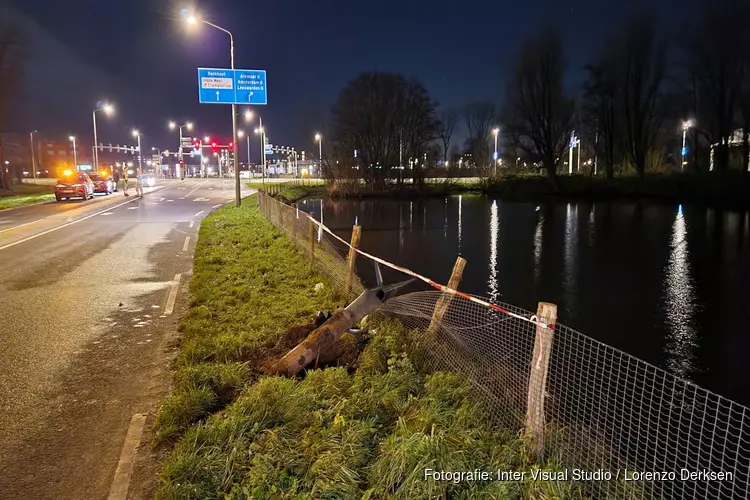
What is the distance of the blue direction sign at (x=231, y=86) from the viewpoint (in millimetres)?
26453

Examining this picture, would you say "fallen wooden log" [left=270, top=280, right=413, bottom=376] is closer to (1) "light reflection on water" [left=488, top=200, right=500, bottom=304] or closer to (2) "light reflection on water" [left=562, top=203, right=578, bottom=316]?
(1) "light reflection on water" [left=488, top=200, right=500, bottom=304]

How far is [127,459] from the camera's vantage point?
433cm

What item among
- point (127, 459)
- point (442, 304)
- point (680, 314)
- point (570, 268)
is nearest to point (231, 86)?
point (570, 268)

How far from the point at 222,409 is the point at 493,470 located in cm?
252

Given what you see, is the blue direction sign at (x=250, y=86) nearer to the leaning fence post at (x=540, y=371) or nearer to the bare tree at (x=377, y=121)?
the leaning fence post at (x=540, y=371)

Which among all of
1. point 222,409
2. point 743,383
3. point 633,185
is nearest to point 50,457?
point 222,409

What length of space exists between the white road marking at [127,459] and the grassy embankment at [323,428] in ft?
0.68

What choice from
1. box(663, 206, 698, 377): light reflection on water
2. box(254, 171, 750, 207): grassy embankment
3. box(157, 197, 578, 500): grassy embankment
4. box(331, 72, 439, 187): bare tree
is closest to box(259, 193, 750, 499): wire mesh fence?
box(157, 197, 578, 500): grassy embankment

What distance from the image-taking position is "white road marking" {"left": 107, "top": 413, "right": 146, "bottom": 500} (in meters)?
3.90

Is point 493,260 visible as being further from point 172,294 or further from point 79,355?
point 79,355

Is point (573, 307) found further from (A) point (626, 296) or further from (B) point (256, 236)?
(B) point (256, 236)

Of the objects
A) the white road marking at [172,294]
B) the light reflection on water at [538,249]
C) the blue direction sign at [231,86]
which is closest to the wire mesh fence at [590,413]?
the white road marking at [172,294]

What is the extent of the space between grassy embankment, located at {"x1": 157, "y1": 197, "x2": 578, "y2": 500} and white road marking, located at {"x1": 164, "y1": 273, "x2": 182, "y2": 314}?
170 centimetres

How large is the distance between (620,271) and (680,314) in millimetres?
4624
